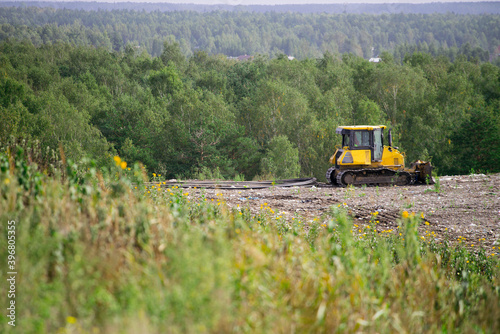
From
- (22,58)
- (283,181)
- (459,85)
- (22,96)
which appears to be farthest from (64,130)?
(459,85)

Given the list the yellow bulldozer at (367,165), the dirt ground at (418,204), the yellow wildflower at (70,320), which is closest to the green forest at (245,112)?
the yellow bulldozer at (367,165)

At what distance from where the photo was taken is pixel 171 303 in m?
2.96

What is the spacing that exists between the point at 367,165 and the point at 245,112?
29.2 metres

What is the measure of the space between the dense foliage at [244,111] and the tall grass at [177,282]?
21045 mm

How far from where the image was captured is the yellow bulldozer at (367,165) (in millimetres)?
17094

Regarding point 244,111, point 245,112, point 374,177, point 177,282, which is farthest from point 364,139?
point 244,111

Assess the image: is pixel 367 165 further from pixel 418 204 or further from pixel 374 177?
pixel 418 204

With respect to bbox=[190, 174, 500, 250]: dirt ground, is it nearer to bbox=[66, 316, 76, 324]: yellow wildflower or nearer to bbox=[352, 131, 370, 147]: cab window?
bbox=[352, 131, 370, 147]: cab window

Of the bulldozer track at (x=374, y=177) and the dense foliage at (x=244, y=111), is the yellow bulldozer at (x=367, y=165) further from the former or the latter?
the dense foliage at (x=244, y=111)

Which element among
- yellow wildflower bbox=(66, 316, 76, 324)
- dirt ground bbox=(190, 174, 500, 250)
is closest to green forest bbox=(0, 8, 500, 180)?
dirt ground bbox=(190, 174, 500, 250)

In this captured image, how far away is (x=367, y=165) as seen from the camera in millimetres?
17250

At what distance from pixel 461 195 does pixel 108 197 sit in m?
12.3

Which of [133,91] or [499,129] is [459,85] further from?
[133,91]

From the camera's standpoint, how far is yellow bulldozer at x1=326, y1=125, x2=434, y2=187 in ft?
56.1
